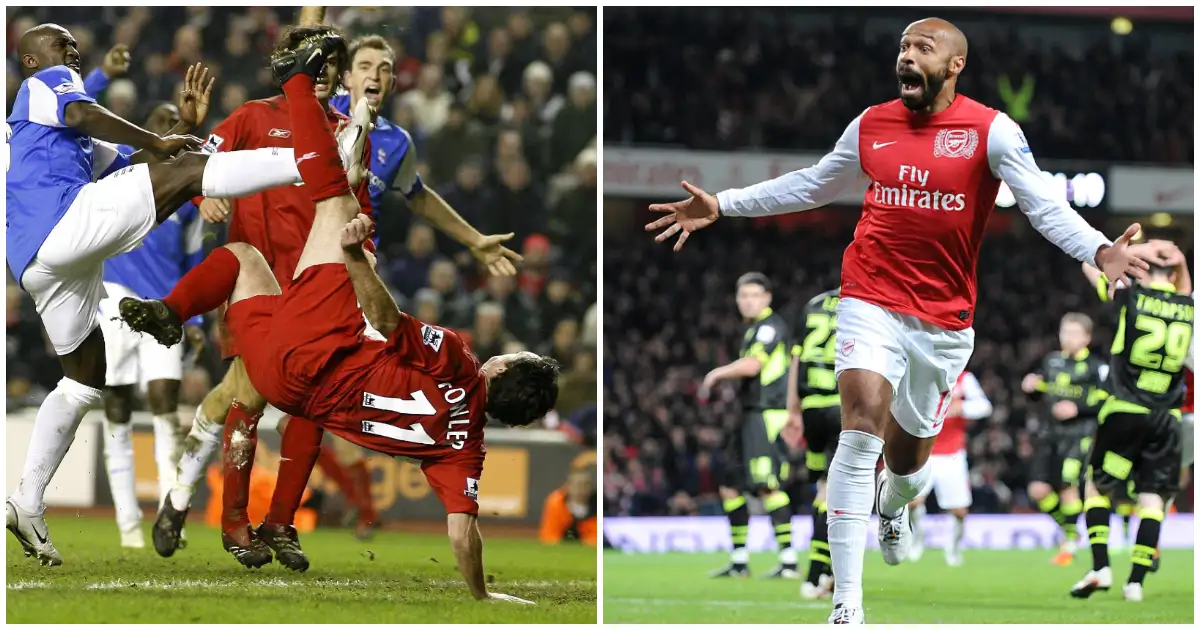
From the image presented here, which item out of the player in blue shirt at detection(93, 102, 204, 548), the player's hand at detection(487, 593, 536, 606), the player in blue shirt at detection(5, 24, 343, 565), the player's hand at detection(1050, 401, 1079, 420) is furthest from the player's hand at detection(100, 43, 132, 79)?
the player's hand at detection(1050, 401, 1079, 420)

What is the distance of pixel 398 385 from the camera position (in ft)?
17.3

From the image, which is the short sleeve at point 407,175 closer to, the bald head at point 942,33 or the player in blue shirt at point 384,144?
the player in blue shirt at point 384,144

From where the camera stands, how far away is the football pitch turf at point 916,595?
6.45 metres

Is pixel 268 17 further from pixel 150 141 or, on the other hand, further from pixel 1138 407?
pixel 1138 407

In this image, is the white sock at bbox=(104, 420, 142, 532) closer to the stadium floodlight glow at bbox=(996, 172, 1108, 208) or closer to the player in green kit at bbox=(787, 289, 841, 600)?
the player in green kit at bbox=(787, 289, 841, 600)

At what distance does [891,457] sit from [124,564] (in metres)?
3.34

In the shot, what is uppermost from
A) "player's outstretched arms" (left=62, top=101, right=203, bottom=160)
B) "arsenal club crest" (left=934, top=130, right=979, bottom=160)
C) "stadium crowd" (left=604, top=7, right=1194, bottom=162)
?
"stadium crowd" (left=604, top=7, right=1194, bottom=162)

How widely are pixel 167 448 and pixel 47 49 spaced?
7.68ft

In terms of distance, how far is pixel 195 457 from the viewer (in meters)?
6.05

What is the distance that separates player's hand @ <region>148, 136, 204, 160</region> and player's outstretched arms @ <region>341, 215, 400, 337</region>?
980 millimetres

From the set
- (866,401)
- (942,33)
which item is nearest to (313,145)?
(866,401)

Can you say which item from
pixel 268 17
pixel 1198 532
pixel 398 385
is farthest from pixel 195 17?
pixel 1198 532

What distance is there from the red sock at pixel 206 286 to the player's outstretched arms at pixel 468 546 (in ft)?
3.92

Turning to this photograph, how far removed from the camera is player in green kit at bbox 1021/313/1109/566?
948 centimetres
